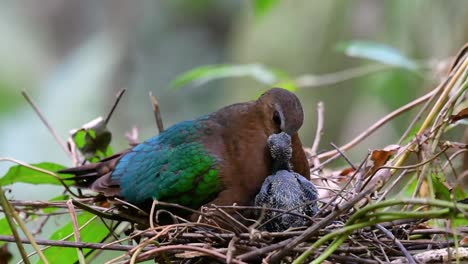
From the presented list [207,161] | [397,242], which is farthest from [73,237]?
[397,242]

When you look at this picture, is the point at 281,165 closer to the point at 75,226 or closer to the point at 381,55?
the point at 75,226

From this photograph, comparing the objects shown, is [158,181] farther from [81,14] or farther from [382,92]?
[81,14]

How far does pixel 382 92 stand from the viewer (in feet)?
16.0

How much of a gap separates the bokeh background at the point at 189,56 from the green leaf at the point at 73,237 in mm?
1563

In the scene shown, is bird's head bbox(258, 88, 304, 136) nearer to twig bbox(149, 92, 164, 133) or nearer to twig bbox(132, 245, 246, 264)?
twig bbox(149, 92, 164, 133)

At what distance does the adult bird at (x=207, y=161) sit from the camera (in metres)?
2.76

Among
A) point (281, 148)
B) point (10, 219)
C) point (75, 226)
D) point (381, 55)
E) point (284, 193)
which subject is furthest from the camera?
point (381, 55)

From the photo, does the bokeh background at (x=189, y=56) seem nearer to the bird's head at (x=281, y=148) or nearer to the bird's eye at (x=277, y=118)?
the bird's eye at (x=277, y=118)

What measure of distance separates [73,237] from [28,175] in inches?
11.0

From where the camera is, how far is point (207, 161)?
2.80 meters

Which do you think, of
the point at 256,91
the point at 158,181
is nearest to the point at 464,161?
the point at 158,181

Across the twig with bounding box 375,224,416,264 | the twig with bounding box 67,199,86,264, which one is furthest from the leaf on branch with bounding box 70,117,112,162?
the twig with bounding box 375,224,416,264

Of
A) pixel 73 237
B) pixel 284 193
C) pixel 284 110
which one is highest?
pixel 284 110

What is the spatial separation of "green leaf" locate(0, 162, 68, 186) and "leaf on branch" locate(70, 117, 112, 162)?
17cm
